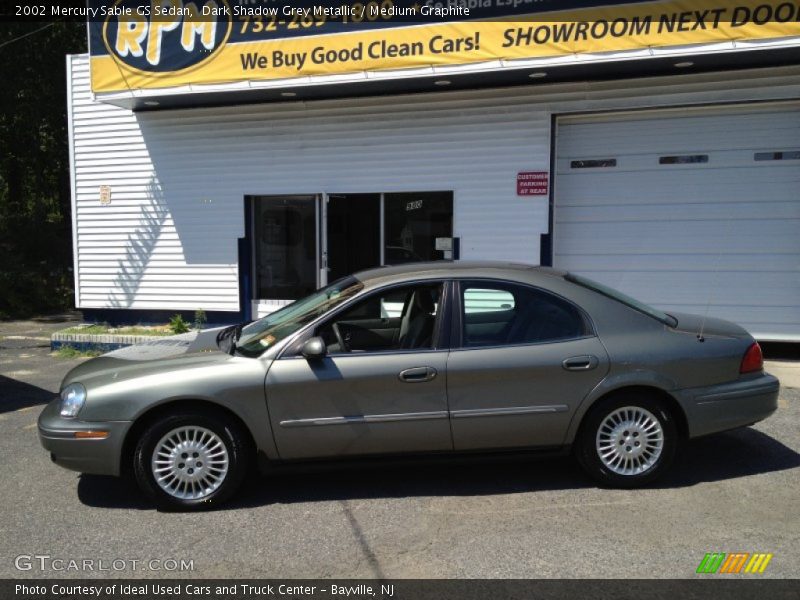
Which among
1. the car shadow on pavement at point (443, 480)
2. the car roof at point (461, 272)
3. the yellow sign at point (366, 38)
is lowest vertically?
the car shadow on pavement at point (443, 480)

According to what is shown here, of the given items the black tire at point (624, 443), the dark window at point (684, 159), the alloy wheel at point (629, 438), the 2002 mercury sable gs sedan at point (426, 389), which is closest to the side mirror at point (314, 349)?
the 2002 mercury sable gs sedan at point (426, 389)

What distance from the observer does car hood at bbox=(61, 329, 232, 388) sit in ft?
14.0

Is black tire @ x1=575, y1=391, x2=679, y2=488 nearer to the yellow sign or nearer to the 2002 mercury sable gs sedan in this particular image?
the 2002 mercury sable gs sedan

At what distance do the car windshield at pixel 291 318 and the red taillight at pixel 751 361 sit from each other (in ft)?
8.96

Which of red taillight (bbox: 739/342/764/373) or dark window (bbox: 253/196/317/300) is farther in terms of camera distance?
dark window (bbox: 253/196/317/300)

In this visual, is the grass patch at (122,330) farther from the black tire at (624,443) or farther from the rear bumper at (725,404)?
the rear bumper at (725,404)

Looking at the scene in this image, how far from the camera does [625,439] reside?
4.44m

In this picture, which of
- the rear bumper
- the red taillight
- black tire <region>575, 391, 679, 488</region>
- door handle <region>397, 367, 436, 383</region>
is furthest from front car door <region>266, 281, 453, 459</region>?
the red taillight

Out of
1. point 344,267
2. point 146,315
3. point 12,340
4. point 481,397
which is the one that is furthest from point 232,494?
point 12,340

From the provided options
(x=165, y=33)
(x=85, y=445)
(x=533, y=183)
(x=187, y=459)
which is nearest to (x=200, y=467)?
(x=187, y=459)

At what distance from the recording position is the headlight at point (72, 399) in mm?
4180

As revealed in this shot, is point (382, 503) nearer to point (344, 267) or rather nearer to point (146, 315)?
point (344, 267)

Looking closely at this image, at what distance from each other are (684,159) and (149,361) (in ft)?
24.8

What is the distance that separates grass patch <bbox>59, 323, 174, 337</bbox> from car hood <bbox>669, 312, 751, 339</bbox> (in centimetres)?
757
